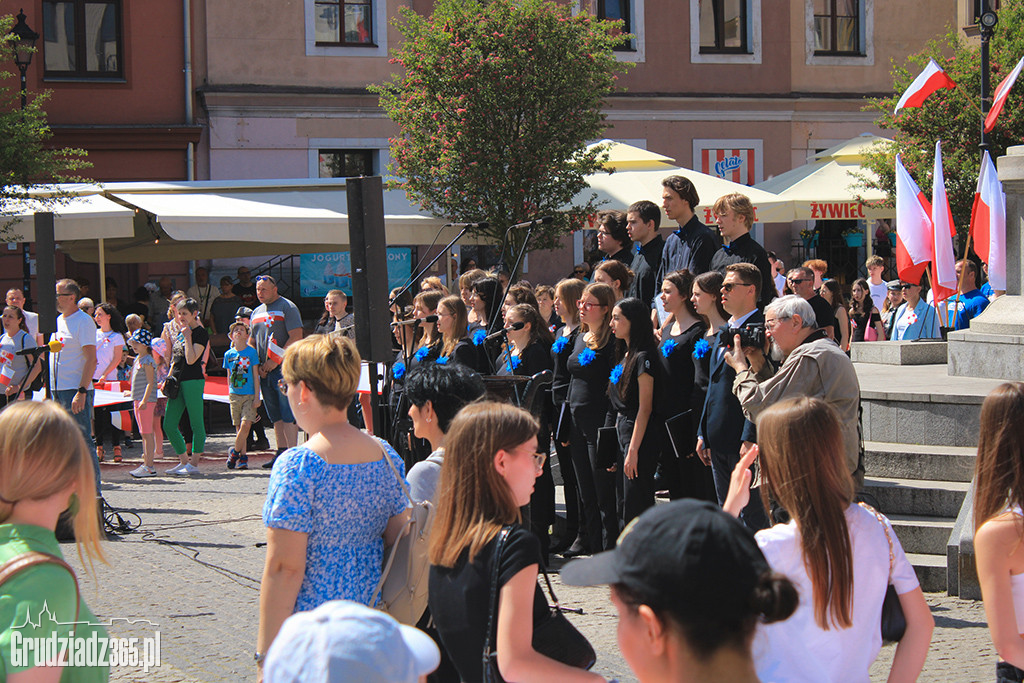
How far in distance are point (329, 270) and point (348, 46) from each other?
17.9 ft

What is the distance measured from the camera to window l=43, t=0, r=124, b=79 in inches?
961

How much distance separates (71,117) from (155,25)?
2.62 metres

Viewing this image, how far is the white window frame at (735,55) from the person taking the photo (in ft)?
90.6

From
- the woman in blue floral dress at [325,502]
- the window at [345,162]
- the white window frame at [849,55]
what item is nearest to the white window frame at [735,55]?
the white window frame at [849,55]

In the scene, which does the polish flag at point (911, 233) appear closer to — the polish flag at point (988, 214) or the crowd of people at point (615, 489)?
the polish flag at point (988, 214)

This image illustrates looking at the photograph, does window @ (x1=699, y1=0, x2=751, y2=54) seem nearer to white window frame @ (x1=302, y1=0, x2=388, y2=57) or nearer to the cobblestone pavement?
white window frame @ (x1=302, y1=0, x2=388, y2=57)

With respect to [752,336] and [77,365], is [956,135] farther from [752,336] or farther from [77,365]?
[752,336]

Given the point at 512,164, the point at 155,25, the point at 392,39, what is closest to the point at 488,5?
the point at 512,164

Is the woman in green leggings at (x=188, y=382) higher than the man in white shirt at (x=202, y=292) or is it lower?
lower

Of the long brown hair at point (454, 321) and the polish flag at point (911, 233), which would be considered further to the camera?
the polish flag at point (911, 233)

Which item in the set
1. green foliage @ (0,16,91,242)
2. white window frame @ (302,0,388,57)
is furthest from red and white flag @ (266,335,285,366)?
white window frame @ (302,0,388,57)

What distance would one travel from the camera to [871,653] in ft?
10.0

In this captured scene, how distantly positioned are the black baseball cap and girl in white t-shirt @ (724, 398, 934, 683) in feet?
3.66

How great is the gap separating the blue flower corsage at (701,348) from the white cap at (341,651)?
5.79 m
